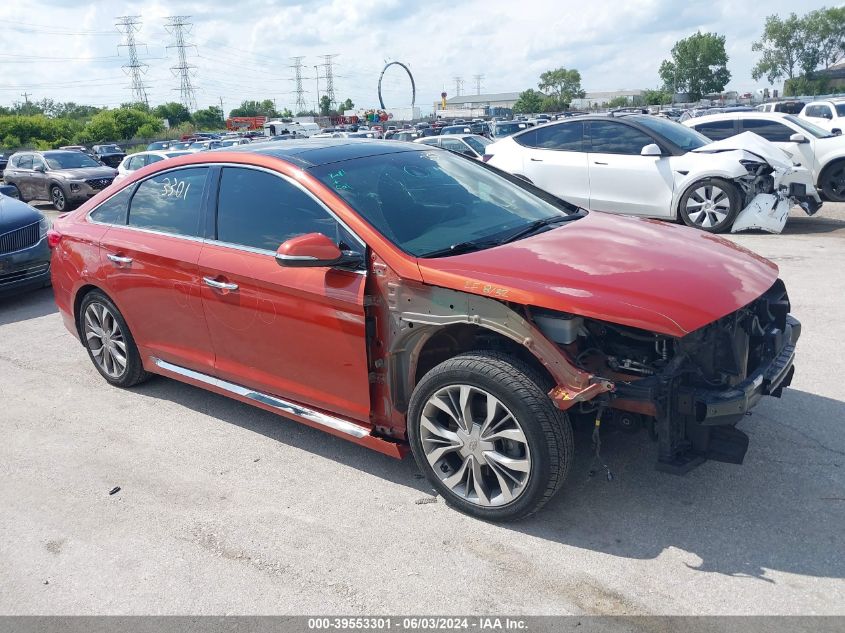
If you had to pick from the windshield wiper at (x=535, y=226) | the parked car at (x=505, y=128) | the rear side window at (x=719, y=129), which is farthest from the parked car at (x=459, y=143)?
the windshield wiper at (x=535, y=226)

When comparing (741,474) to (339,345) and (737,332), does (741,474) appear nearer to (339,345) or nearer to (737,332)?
(737,332)

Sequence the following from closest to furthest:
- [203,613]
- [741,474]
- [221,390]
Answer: [203,613], [741,474], [221,390]

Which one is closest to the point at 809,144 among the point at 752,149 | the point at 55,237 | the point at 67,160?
the point at 752,149

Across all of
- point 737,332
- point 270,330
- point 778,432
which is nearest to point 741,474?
point 778,432

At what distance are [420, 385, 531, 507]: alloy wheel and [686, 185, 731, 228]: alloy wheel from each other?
297 inches

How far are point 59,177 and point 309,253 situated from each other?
59.0 ft

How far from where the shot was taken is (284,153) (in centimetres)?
436

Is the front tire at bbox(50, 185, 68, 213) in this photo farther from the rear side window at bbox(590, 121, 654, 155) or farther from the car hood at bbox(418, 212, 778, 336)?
the car hood at bbox(418, 212, 778, 336)

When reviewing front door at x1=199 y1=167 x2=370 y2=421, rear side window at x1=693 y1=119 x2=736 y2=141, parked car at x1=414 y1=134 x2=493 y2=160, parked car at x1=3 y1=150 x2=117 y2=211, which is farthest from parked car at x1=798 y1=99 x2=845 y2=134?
front door at x1=199 y1=167 x2=370 y2=421

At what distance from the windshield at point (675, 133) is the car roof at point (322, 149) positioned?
6.70m

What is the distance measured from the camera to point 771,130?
42.6 ft

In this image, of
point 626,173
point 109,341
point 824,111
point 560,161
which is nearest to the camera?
point 109,341

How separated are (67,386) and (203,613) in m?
3.33

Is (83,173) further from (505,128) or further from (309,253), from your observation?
(309,253)
